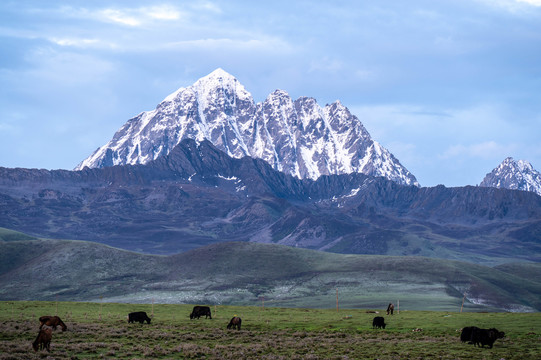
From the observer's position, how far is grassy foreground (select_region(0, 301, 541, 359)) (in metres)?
46.2

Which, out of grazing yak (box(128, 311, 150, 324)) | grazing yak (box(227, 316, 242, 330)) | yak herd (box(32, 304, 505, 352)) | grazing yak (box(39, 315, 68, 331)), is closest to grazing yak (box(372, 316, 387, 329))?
yak herd (box(32, 304, 505, 352))

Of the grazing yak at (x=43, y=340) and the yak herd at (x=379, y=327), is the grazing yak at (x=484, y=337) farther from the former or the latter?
the grazing yak at (x=43, y=340)

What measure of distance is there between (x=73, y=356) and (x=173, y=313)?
33.6 meters

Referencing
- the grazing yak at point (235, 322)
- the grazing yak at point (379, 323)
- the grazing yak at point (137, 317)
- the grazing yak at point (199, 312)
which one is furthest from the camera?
the grazing yak at point (199, 312)

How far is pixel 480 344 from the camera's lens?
50906 mm

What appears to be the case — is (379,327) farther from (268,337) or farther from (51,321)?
(51,321)

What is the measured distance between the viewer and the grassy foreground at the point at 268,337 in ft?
151

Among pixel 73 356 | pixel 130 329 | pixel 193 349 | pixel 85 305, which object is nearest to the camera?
pixel 73 356

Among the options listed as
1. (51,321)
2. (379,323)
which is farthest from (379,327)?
(51,321)

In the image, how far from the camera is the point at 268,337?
55406 millimetres

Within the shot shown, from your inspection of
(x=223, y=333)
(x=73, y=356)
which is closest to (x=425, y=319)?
(x=223, y=333)

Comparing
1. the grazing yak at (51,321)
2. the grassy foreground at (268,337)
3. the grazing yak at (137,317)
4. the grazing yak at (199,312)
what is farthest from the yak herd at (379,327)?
the grazing yak at (199,312)

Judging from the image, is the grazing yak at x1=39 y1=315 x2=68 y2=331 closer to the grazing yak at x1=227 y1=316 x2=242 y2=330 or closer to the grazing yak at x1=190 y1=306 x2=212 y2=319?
the grazing yak at x1=227 y1=316 x2=242 y2=330

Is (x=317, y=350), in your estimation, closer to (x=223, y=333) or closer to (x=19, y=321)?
(x=223, y=333)
